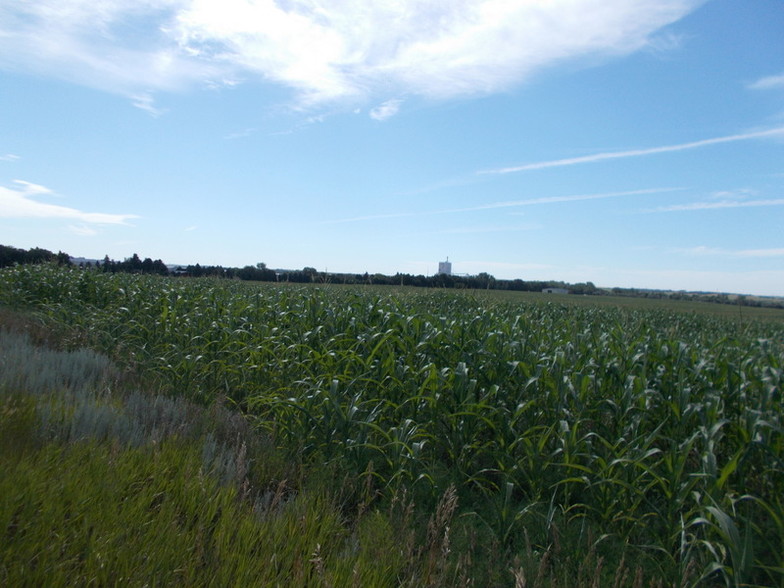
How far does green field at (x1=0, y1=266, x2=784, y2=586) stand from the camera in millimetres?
2637

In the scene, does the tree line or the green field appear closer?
the green field

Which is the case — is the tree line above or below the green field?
above

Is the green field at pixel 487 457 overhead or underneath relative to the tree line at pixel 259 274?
underneath

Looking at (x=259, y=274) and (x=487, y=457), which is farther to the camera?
(x=259, y=274)

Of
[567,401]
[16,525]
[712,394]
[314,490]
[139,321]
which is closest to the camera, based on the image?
[16,525]

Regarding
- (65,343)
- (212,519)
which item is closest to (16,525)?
(212,519)

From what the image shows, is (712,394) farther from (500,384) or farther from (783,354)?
(783,354)

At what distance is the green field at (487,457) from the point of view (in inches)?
104

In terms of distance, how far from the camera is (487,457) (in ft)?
13.8

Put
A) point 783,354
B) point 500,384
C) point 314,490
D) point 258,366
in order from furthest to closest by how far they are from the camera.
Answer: point 258,366 → point 783,354 → point 500,384 → point 314,490

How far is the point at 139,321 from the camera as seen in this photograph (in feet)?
29.1

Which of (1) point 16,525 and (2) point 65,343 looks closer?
(1) point 16,525

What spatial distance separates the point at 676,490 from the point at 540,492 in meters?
0.82

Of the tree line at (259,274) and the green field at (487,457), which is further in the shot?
the tree line at (259,274)
